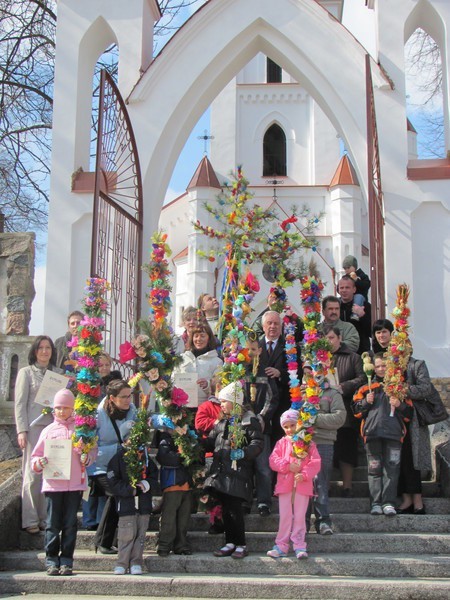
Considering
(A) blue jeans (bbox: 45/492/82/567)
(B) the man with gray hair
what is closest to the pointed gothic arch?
(B) the man with gray hair

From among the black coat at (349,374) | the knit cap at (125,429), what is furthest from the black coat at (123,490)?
the black coat at (349,374)

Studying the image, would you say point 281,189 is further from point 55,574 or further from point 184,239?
point 55,574

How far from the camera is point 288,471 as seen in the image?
619cm

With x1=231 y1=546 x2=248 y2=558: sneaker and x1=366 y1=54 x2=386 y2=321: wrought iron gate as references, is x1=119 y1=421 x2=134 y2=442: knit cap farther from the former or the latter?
x1=366 y1=54 x2=386 y2=321: wrought iron gate

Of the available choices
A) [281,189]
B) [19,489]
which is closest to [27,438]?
[19,489]

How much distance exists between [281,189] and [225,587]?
93.4 feet

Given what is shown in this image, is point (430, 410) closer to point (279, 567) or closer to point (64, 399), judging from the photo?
point (279, 567)

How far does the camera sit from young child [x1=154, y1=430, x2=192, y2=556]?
6.12m

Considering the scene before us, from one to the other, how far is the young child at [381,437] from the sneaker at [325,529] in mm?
476

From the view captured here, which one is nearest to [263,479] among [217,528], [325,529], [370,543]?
[217,528]

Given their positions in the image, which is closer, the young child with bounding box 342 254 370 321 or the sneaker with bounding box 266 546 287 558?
the sneaker with bounding box 266 546 287 558

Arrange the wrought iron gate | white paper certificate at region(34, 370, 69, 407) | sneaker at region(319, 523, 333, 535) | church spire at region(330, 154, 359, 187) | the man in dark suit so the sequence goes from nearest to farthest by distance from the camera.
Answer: sneaker at region(319, 523, 333, 535) → white paper certificate at region(34, 370, 69, 407) → the man in dark suit → the wrought iron gate → church spire at region(330, 154, 359, 187)

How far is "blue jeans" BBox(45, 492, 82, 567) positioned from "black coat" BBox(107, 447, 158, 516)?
1.05ft

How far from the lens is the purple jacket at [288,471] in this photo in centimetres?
614
